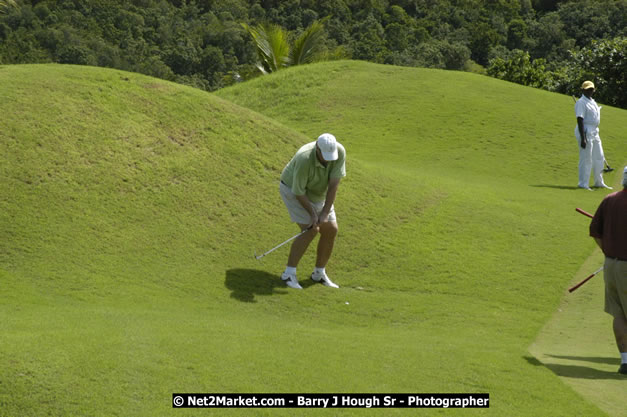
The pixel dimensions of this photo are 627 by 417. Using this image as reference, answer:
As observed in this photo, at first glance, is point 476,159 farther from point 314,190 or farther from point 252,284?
point 252,284

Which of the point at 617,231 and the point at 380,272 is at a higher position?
the point at 617,231

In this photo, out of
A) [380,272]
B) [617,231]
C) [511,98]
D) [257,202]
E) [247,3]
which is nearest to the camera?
[617,231]

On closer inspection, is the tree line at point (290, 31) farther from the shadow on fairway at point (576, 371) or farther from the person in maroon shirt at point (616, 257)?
the shadow on fairway at point (576, 371)

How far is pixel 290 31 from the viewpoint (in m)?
63.0

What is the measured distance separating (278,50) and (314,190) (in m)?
21.7

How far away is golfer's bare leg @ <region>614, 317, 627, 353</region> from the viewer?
7.09m

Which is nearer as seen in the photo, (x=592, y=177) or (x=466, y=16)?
(x=592, y=177)

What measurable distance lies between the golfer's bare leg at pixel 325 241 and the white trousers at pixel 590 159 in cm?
826

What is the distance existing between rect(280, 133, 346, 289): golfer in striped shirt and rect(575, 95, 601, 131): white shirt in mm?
8037

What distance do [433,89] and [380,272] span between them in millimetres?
15398

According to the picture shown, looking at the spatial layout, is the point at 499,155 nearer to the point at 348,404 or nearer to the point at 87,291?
the point at 87,291

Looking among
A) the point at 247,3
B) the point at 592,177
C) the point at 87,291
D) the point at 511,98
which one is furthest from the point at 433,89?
the point at 247,3

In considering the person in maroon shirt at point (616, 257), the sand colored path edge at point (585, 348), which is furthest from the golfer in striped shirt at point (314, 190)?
the person in maroon shirt at point (616, 257)

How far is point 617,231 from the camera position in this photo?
23.7 ft
